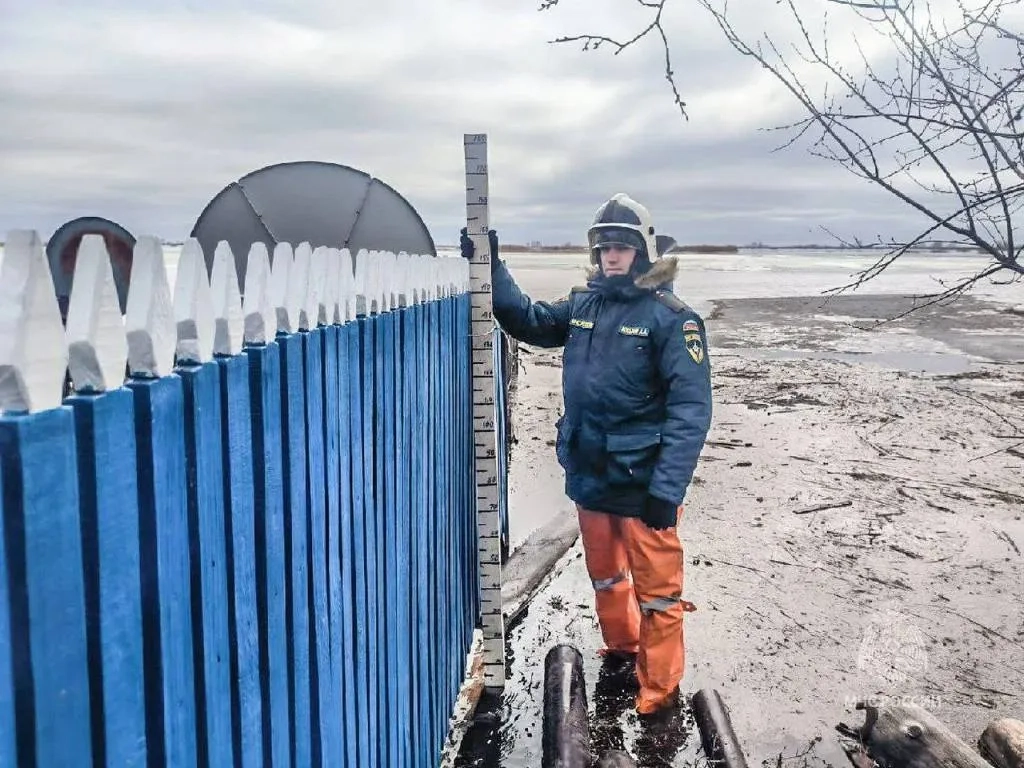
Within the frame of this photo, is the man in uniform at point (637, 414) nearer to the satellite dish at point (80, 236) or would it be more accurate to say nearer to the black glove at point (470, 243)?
the black glove at point (470, 243)

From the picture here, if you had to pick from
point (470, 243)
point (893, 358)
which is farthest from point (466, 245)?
point (893, 358)

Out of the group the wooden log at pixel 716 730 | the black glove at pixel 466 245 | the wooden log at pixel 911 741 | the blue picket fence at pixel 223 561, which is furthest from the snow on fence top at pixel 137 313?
the wooden log at pixel 911 741

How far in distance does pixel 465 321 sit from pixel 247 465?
2668mm

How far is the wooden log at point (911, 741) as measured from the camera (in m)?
3.27

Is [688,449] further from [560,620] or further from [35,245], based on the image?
[35,245]

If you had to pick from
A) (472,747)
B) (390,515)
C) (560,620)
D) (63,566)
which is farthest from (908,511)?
(63,566)

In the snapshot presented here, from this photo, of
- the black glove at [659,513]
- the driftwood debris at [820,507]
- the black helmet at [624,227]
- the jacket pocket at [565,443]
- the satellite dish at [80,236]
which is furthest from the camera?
the driftwood debris at [820,507]

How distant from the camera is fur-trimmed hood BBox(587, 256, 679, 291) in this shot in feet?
13.5

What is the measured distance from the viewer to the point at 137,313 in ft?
3.77

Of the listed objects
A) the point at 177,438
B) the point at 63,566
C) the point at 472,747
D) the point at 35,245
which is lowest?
the point at 472,747

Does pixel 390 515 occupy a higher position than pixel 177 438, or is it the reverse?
pixel 177 438

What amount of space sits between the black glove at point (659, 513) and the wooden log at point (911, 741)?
123cm

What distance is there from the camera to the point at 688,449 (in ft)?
13.0

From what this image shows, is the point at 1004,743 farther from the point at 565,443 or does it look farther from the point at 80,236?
the point at 80,236
